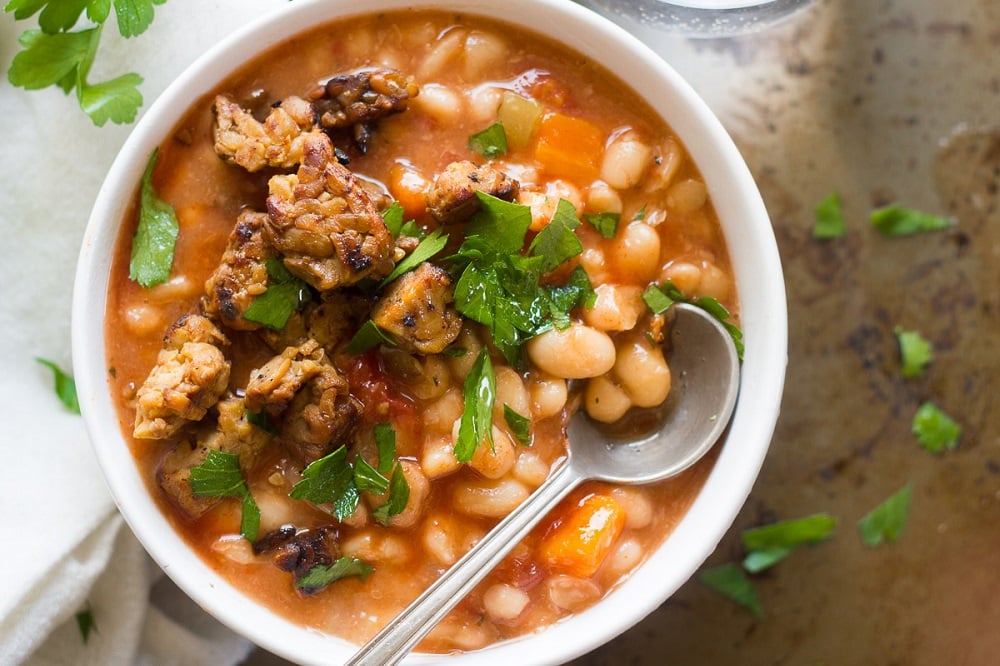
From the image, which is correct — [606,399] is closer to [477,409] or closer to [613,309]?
[613,309]

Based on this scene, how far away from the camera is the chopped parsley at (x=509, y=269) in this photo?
2.50 metres

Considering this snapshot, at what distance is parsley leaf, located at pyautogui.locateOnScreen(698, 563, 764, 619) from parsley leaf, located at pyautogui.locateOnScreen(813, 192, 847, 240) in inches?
45.4

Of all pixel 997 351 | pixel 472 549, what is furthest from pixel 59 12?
pixel 997 351

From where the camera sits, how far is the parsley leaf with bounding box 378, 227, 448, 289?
2514 mm

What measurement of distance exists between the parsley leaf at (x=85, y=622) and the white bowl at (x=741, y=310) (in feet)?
2.63

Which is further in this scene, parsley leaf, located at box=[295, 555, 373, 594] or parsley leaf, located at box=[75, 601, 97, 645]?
parsley leaf, located at box=[75, 601, 97, 645]

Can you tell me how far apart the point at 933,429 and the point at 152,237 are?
101 inches

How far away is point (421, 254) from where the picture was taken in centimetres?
253

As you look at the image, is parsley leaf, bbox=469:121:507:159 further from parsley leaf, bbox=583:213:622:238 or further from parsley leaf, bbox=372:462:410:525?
parsley leaf, bbox=372:462:410:525

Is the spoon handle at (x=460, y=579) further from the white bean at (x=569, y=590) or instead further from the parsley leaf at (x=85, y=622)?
the parsley leaf at (x=85, y=622)

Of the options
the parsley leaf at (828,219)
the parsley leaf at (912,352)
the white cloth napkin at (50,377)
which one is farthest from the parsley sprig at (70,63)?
the parsley leaf at (912,352)

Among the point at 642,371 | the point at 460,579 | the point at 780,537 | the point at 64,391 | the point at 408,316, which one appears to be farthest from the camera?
the point at 780,537

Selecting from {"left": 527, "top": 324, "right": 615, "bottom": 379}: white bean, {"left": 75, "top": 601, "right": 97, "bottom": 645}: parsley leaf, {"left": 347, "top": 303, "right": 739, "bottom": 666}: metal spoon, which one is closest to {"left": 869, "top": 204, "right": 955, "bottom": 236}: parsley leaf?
{"left": 347, "top": 303, "right": 739, "bottom": 666}: metal spoon

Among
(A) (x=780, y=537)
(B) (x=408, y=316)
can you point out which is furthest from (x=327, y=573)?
(A) (x=780, y=537)
